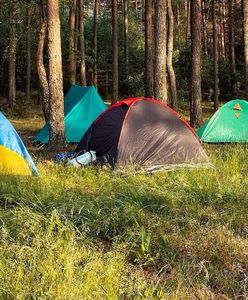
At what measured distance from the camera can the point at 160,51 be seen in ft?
39.7

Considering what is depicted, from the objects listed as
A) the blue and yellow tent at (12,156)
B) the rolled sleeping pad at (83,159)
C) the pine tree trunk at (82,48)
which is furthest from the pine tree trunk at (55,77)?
the pine tree trunk at (82,48)

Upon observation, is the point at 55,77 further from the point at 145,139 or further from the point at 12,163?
the point at 12,163

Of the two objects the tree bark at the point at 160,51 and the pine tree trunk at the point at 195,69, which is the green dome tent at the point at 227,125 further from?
the pine tree trunk at the point at 195,69

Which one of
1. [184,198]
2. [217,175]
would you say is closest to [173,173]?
[217,175]

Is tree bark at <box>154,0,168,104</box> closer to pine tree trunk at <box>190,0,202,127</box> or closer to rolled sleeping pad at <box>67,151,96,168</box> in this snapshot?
pine tree trunk at <box>190,0,202,127</box>

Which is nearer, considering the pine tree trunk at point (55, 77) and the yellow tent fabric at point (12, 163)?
the yellow tent fabric at point (12, 163)

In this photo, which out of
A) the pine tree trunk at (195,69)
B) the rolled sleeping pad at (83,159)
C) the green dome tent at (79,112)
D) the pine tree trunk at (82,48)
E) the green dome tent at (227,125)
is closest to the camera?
the rolled sleeping pad at (83,159)

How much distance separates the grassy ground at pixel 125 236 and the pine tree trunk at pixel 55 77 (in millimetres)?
3499

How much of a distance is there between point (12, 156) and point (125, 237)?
139 inches

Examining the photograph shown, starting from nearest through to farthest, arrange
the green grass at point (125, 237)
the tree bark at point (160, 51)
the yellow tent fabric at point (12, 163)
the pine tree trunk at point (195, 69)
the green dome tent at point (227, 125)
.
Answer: the green grass at point (125, 237) < the yellow tent fabric at point (12, 163) < the green dome tent at point (227, 125) < the tree bark at point (160, 51) < the pine tree trunk at point (195, 69)

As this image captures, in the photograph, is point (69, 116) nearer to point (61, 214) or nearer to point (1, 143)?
point (1, 143)

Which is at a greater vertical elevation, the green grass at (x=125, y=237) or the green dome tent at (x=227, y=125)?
the green dome tent at (x=227, y=125)

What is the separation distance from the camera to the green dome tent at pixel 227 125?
11.4 metres

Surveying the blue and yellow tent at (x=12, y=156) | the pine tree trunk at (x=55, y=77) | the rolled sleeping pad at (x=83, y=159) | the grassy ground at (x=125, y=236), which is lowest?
the grassy ground at (x=125, y=236)
